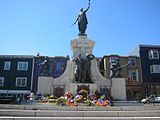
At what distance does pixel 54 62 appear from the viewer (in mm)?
45938

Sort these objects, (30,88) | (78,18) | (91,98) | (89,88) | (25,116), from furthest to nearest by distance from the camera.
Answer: (30,88)
(78,18)
(89,88)
(91,98)
(25,116)

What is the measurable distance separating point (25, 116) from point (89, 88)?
961 cm

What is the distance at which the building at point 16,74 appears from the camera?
42.3m

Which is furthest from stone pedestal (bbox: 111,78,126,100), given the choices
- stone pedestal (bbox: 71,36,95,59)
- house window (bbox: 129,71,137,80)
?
house window (bbox: 129,71,137,80)

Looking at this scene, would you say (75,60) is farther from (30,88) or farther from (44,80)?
(30,88)

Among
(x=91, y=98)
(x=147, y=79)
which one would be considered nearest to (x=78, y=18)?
(x=91, y=98)

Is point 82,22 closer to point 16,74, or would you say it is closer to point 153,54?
point 16,74

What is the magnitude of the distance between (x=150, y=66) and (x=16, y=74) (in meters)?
29.5

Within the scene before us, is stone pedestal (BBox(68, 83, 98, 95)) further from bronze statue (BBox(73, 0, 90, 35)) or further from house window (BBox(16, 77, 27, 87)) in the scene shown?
house window (BBox(16, 77, 27, 87))

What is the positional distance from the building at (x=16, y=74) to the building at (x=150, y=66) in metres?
24.7

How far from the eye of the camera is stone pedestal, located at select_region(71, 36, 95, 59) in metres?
Answer: 20.5

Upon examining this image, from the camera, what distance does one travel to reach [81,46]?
2050 centimetres

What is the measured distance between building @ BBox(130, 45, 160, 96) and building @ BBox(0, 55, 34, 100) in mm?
24662

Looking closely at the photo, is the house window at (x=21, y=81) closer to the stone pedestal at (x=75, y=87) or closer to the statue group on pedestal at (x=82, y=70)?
the statue group on pedestal at (x=82, y=70)
